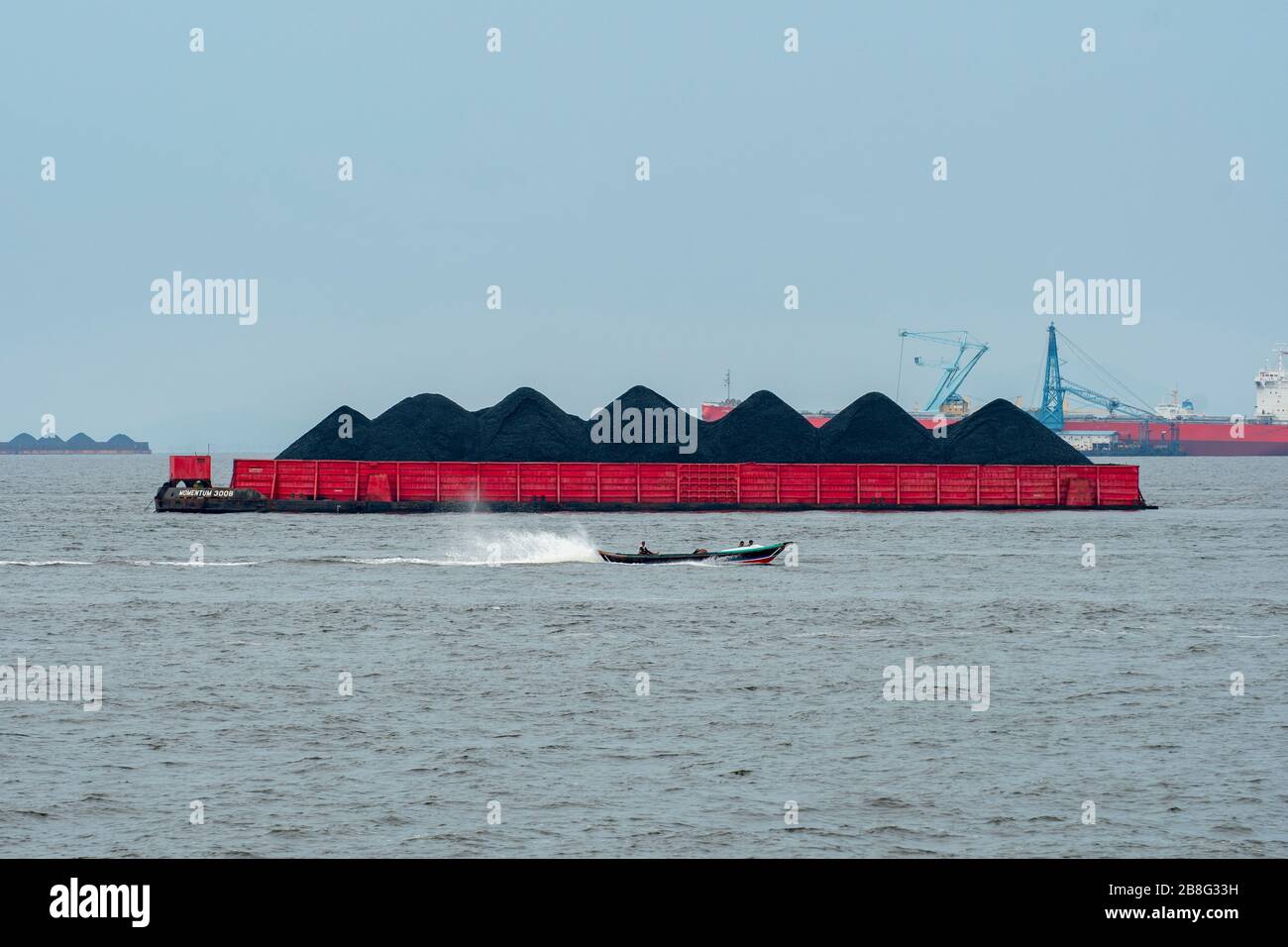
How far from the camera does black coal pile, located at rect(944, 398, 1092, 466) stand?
333 ft

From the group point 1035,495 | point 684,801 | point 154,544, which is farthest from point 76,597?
point 1035,495

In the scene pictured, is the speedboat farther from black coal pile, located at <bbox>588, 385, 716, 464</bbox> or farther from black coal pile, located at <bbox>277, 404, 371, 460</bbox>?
black coal pile, located at <bbox>277, 404, 371, 460</bbox>

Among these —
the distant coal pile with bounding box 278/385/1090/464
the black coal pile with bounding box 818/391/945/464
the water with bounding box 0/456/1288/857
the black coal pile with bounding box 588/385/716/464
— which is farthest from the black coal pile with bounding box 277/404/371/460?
the water with bounding box 0/456/1288/857

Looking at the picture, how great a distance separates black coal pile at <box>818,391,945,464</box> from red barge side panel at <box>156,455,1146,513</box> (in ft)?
27.7

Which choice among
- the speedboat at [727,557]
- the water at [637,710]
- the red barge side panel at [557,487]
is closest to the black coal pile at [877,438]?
the red barge side panel at [557,487]

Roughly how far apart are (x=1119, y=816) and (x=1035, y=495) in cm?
7745

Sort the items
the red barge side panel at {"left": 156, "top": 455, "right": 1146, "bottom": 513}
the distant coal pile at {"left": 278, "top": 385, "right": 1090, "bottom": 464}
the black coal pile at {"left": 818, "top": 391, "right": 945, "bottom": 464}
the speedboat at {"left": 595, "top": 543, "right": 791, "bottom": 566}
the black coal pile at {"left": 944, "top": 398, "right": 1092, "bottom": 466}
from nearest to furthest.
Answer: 1. the speedboat at {"left": 595, "top": 543, "right": 791, "bottom": 566}
2. the red barge side panel at {"left": 156, "top": 455, "right": 1146, "bottom": 513}
3. the distant coal pile at {"left": 278, "top": 385, "right": 1090, "bottom": 464}
4. the black coal pile at {"left": 818, "top": 391, "right": 945, "bottom": 464}
5. the black coal pile at {"left": 944, "top": 398, "right": 1092, "bottom": 466}

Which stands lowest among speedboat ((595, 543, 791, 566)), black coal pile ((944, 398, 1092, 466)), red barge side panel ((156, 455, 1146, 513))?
speedboat ((595, 543, 791, 566))

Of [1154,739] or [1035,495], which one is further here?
[1035,495]

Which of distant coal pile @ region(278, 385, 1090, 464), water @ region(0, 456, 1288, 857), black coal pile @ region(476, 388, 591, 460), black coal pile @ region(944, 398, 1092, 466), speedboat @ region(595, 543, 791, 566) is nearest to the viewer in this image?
water @ region(0, 456, 1288, 857)
